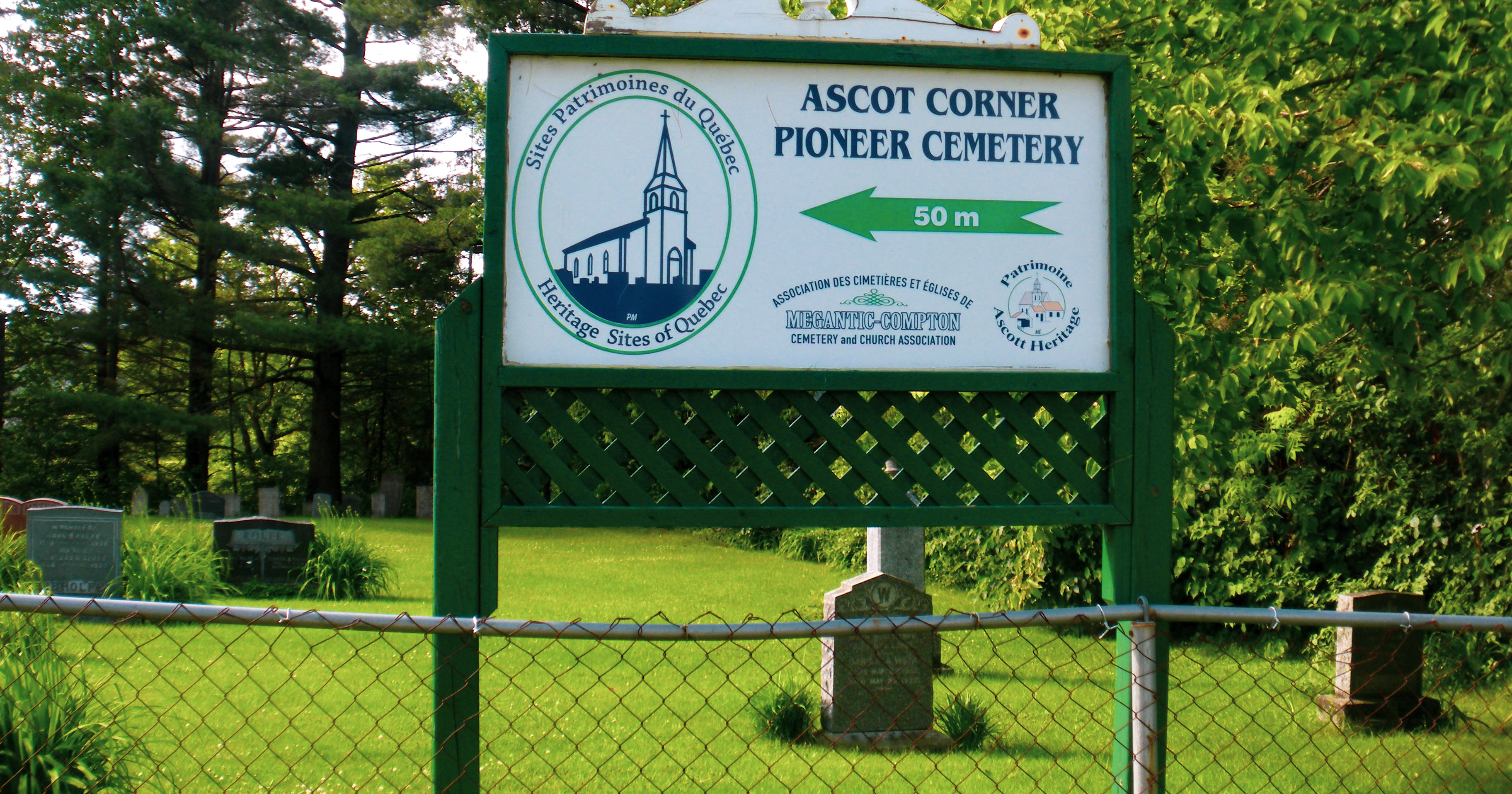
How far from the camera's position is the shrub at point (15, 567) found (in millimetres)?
8297

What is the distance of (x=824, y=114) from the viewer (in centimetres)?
302

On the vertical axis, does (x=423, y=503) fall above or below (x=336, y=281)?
below

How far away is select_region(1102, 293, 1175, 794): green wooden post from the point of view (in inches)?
121

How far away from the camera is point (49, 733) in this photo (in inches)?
152

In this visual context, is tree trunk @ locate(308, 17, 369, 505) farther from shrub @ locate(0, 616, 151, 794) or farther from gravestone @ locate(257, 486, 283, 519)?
shrub @ locate(0, 616, 151, 794)

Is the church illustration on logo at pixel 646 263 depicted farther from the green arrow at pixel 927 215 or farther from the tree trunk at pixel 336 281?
the tree trunk at pixel 336 281

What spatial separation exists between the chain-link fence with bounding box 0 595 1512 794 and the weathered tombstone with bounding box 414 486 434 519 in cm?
1679

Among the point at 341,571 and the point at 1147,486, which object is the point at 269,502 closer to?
the point at 341,571

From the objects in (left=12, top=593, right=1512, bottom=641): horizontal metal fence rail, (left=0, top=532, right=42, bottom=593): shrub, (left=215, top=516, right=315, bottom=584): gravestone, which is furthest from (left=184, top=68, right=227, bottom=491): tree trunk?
(left=12, top=593, right=1512, bottom=641): horizontal metal fence rail

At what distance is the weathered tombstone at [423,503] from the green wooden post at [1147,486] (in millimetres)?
22766

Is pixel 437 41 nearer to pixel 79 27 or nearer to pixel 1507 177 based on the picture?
pixel 79 27

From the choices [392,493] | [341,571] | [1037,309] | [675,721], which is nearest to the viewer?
[1037,309]

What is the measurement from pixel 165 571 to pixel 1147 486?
9.50m

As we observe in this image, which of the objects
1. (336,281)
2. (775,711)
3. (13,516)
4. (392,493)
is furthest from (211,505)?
(775,711)
